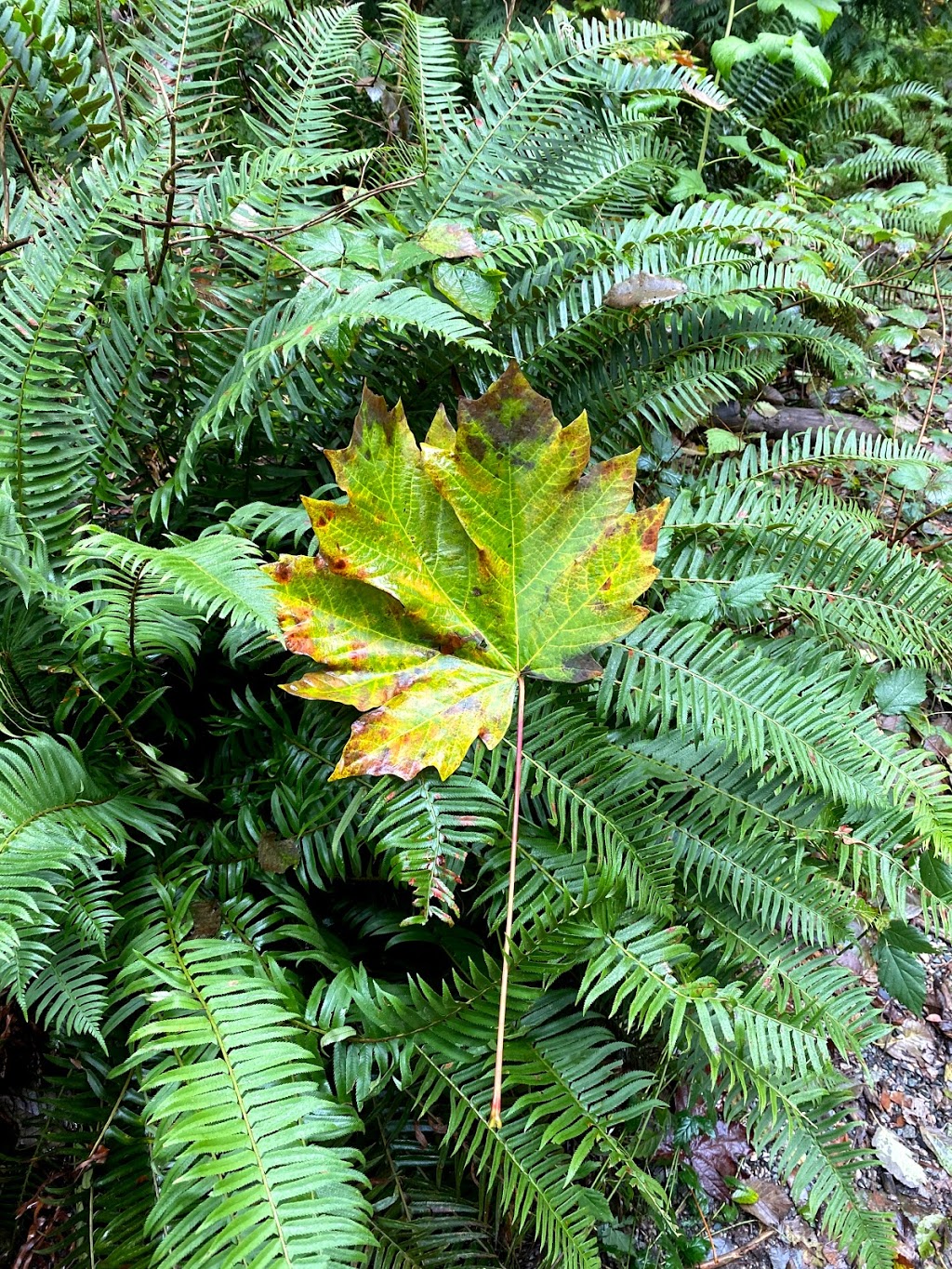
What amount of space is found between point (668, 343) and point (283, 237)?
2.96 feet

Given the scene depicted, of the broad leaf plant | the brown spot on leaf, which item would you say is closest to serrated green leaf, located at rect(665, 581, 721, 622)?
the broad leaf plant

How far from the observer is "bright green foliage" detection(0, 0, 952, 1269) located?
3.84 ft

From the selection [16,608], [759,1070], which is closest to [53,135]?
[16,608]

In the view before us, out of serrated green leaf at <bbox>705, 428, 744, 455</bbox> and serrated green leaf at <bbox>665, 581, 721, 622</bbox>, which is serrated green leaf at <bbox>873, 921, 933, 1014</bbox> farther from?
serrated green leaf at <bbox>705, 428, 744, 455</bbox>

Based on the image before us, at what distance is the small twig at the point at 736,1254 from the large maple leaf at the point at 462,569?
4.09ft

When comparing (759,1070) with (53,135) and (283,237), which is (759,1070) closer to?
(283,237)

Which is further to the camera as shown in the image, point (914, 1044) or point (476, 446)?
point (914, 1044)

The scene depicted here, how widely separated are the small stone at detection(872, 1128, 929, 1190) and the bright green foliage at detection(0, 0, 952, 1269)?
0.23 meters

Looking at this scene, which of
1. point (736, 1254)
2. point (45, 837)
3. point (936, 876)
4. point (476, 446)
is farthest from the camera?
point (736, 1254)

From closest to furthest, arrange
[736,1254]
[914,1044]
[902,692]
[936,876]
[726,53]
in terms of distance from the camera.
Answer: [936,876] → [736,1254] → [902,692] → [914,1044] → [726,53]

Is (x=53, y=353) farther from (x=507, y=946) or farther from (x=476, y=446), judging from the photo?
(x=507, y=946)

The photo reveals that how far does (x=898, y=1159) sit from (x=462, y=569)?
5.48 ft

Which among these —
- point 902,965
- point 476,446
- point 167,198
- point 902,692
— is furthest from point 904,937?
point 167,198

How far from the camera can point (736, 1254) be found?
1.60 metres
